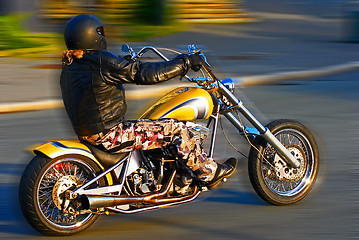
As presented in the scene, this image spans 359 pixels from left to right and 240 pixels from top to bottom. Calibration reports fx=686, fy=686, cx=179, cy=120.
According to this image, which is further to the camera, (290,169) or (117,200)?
(290,169)

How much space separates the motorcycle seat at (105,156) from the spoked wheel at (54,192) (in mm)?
76

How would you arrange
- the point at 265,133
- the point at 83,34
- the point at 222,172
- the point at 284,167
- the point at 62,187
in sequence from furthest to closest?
the point at 284,167, the point at 265,133, the point at 222,172, the point at 62,187, the point at 83,34

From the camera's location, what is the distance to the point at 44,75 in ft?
47.4

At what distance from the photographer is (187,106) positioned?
558cm

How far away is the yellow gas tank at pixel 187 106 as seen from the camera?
18.4 ft

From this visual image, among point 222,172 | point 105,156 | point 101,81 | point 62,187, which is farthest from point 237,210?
point 101,81

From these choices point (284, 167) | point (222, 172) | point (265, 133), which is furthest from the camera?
point (284, 167)

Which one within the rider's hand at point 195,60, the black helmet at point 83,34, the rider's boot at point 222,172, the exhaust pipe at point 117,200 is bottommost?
the exhaust pipe at point 117,200

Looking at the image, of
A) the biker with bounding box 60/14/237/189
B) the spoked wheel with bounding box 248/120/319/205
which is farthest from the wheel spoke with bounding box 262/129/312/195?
the biker with bounding box 60/14/237/189

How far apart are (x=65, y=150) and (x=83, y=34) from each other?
0.90 metres

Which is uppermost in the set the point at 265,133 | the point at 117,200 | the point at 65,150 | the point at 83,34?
the point at 83,34

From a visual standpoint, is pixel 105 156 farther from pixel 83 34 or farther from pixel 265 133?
pixel 265 133

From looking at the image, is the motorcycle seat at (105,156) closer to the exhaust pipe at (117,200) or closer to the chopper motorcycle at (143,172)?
the chopper motorcycle at (143,172)

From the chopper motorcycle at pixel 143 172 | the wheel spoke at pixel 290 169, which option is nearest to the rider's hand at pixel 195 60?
the chopper motorcycle at pixel 143 172
